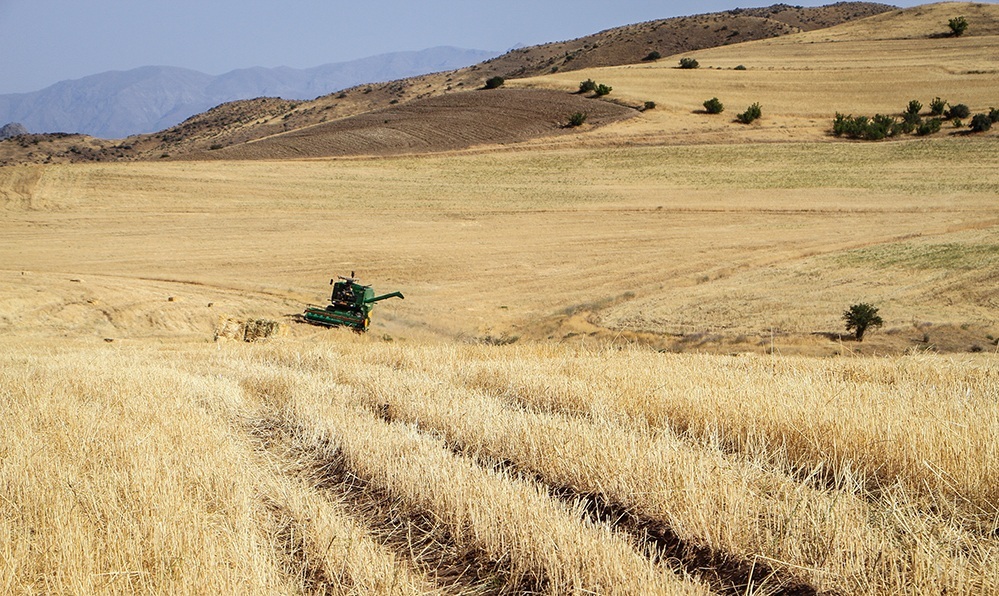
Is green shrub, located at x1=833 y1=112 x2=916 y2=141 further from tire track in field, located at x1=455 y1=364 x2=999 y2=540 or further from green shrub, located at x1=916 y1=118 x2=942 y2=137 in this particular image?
tire track in field, located at x1=455 y1=364 x2=999 y2=540

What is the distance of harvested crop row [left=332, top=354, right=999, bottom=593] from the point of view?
A: 3.67m

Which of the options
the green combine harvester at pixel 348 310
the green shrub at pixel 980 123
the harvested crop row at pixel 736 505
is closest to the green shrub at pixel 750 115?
the green shrub at pixel 980 123

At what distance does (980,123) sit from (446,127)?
1702 inches

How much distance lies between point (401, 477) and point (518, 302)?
24.2 metres

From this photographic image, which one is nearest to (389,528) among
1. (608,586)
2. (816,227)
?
(608,586)

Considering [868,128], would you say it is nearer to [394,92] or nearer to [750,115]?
[750,115]

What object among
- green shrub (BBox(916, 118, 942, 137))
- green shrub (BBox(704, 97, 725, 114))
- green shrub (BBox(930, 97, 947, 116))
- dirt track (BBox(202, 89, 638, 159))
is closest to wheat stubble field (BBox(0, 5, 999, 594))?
green shrub (BBox(916, 118, 942, 137))

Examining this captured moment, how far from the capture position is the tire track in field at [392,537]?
4.06 meters

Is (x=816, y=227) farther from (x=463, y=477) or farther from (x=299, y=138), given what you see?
(x=299, y=138)

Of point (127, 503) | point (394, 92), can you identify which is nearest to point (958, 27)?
point (394, 92)

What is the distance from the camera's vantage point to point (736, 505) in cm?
443

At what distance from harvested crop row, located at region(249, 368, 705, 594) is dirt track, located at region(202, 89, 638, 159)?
61224 millimetres

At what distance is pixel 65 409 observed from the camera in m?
7.22

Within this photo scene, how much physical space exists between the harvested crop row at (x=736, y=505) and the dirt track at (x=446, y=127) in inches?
2413
